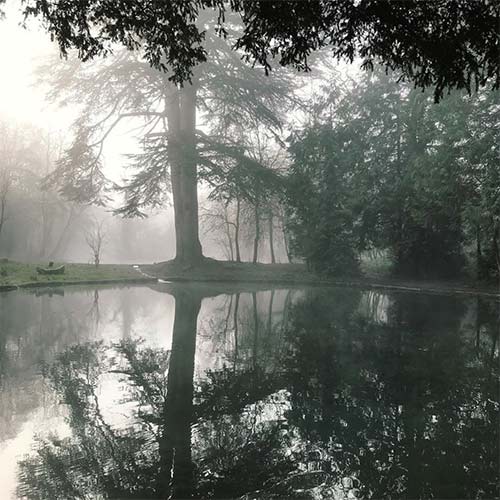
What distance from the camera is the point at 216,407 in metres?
5.74

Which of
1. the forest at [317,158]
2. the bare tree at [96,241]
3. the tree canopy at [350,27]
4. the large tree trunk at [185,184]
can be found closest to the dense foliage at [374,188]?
the forest at [317,158]

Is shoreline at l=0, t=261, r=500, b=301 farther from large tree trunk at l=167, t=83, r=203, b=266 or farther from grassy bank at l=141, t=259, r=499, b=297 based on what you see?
large tree trunk at l=167, t=83, r=203, b=266

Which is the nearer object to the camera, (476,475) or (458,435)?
(476,475)

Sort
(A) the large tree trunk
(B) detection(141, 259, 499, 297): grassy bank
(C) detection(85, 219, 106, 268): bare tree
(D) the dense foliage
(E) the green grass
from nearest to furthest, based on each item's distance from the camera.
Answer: (E) the green grass, (B) detection(141, 259, 499, 297): grassy bank, (A) the large tree trunk, (C) detection(85, 219, 106, 268): bare tree, (D) the dense foliage

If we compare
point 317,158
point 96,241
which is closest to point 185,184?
point 317,158

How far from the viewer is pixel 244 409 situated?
18.7ft

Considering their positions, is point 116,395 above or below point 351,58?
below

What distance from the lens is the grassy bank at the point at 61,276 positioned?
1795cm

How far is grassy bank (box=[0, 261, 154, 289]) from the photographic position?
58.9ft

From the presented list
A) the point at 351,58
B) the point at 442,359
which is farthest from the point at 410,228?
the point at 351,58

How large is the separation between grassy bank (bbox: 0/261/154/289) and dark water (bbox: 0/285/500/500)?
6.52 m

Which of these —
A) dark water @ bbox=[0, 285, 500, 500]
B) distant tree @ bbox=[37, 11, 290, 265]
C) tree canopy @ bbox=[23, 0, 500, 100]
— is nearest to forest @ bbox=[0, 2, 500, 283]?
distant tree @ bbox=[37, 11, 290, 265]

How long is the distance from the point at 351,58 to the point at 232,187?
17.2 m

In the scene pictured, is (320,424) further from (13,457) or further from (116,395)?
(13,457)
